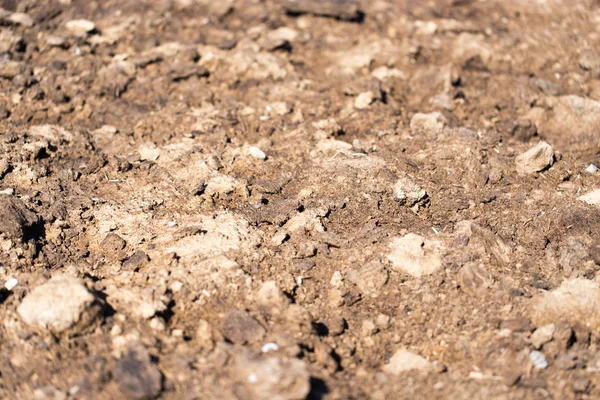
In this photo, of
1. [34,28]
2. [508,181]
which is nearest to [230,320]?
[508,181]

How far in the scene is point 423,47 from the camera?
205 inches

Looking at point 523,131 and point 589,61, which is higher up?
point 589,61

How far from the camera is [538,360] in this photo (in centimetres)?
276

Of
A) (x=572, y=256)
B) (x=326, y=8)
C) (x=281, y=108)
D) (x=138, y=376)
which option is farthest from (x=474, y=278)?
(x=326, y=8)

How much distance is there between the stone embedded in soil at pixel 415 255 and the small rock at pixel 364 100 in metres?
1.43

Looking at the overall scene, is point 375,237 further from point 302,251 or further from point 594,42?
point 594,42

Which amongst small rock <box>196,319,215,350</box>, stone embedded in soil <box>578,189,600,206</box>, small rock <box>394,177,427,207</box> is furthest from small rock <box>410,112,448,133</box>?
small rock <box>196,319,215,350</box>

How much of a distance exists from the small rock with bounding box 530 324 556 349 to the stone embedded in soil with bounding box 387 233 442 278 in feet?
1.88

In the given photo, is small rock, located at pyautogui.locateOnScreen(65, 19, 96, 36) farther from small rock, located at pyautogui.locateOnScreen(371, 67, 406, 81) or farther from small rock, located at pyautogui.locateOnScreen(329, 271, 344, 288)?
small rock, located at pyautogui.locateOnScreen(329, 271, 344, 288)

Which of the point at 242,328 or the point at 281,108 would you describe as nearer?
the point at 242,328

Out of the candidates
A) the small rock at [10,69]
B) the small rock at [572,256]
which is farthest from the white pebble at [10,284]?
the small rock at [572,256]

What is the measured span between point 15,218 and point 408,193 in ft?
7.03

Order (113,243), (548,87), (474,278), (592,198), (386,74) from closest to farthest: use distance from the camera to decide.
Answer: (474,278) < (113,243) < (592,198) < (548,87) < (386,74)

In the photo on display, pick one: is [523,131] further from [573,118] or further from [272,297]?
[272,297]
